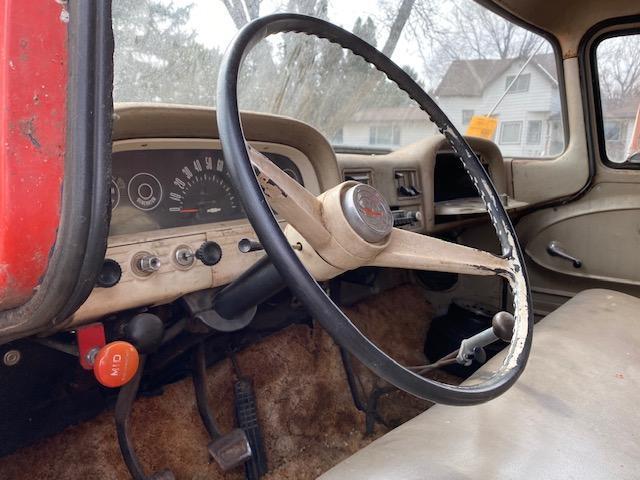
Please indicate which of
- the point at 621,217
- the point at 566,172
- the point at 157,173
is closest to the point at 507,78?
the point at 566,172

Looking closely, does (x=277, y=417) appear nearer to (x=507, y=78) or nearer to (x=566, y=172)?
(x=566, y=172)

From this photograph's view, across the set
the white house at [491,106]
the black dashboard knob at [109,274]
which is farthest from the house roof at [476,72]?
the black dashboard knob at [109,274]

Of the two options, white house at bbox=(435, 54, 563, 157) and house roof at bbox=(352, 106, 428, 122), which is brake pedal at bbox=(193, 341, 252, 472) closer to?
house roof at bbox=(352, 106, 428, 122)

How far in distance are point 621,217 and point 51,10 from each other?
1.99 m

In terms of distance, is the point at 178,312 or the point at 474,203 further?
the point at 474,203

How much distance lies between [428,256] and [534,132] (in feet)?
5.27

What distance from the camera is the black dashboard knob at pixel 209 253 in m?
1.03

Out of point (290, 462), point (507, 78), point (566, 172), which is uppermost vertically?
point (507, 78)

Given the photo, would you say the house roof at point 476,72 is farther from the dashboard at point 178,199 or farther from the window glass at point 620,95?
the dashboard at point 178,199

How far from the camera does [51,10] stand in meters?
0.63

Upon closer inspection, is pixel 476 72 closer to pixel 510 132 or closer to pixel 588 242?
pixel 510 132

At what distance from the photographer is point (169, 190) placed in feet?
3.75

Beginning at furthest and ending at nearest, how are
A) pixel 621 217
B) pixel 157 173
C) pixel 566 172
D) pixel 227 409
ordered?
1. pixel 566 172
2. pixel 621 217
3. pixel 227 409
4. pixel 157 173

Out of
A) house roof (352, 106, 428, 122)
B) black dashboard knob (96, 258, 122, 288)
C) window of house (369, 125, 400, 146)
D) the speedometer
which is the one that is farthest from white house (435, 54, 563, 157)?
black dashboard knob (96, 258, 122, 288)
